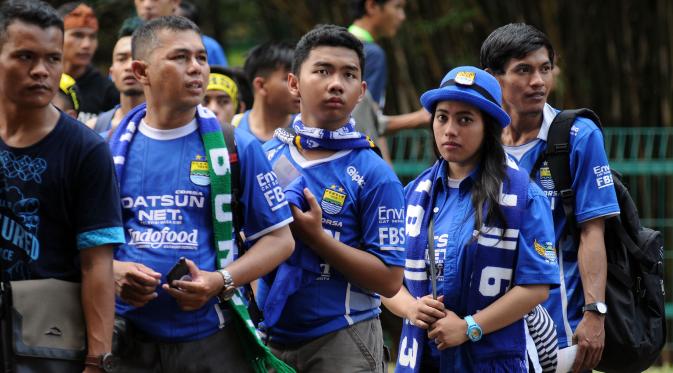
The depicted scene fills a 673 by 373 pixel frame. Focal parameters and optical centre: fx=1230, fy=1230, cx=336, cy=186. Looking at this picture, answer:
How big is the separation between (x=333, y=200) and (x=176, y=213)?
0.82 meters

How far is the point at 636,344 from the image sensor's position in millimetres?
5715

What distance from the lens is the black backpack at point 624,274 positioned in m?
5.66

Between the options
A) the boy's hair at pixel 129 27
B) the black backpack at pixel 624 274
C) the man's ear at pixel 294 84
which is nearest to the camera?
the man's ear at pixel 294 84

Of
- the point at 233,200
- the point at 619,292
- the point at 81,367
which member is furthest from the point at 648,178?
the point at 81,367

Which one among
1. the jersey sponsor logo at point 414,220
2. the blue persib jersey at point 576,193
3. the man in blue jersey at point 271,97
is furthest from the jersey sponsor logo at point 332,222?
the man in blue jersey at point 271,97

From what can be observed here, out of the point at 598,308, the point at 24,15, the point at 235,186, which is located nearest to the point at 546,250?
the point at 598,308

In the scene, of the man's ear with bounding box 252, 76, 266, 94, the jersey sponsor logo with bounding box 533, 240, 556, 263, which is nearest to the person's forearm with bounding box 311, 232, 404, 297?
the jersey sponsor logo with bounding box 533, 240, 556, 263

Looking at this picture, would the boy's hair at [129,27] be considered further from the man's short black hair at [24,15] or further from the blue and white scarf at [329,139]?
the man's short black hair at [24,15]

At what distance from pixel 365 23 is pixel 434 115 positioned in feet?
11.5

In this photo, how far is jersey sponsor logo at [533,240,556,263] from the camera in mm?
5000

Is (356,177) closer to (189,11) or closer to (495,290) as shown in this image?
(495,290)

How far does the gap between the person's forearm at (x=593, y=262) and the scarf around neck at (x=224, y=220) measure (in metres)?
1.61

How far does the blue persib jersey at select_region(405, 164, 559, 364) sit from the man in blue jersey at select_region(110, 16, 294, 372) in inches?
26.8

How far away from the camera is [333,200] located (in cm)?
515
